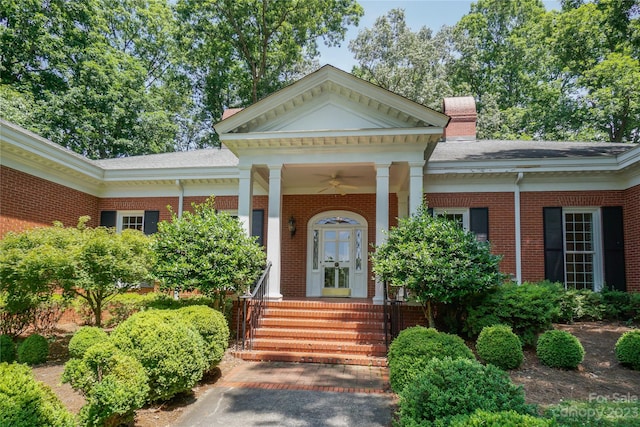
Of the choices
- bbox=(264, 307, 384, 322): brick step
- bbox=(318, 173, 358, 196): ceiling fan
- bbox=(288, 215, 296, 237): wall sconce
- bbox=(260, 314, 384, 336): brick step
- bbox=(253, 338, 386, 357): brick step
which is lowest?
bbox=(253, 338, 386, 357): brick step

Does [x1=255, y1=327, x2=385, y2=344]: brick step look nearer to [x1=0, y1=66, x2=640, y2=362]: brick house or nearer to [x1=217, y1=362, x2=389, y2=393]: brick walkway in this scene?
[x1=217, y1=362, x2=389, y2=393]: brick walkway

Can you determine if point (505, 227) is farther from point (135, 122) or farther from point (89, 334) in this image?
point (135, 122)

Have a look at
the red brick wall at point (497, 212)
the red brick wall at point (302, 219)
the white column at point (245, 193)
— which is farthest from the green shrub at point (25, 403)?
the red brick wall at point (497, 212)

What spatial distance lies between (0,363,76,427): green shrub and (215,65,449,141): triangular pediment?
6562 mm

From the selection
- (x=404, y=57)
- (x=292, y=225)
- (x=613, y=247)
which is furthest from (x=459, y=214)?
(x=404, y=57)

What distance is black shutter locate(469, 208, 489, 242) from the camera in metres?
10.6

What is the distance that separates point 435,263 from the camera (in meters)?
6.82

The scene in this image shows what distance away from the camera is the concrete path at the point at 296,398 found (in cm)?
446

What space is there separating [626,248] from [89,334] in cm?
1193

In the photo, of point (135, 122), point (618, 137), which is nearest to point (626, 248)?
point (618, 137)

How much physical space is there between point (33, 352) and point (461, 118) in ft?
46.5

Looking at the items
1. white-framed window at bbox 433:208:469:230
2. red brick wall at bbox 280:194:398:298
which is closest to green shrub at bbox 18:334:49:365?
red brick wall at bbox 280:194:398:298

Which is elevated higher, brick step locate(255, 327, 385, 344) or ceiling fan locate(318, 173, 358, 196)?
ceiling fan locate(318, 173, 358, 196)

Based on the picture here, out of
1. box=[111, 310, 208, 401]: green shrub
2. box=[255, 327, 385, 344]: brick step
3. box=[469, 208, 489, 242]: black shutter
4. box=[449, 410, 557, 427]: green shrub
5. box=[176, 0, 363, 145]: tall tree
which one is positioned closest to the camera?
box=[449, 410, 557, 427]: green shrub
